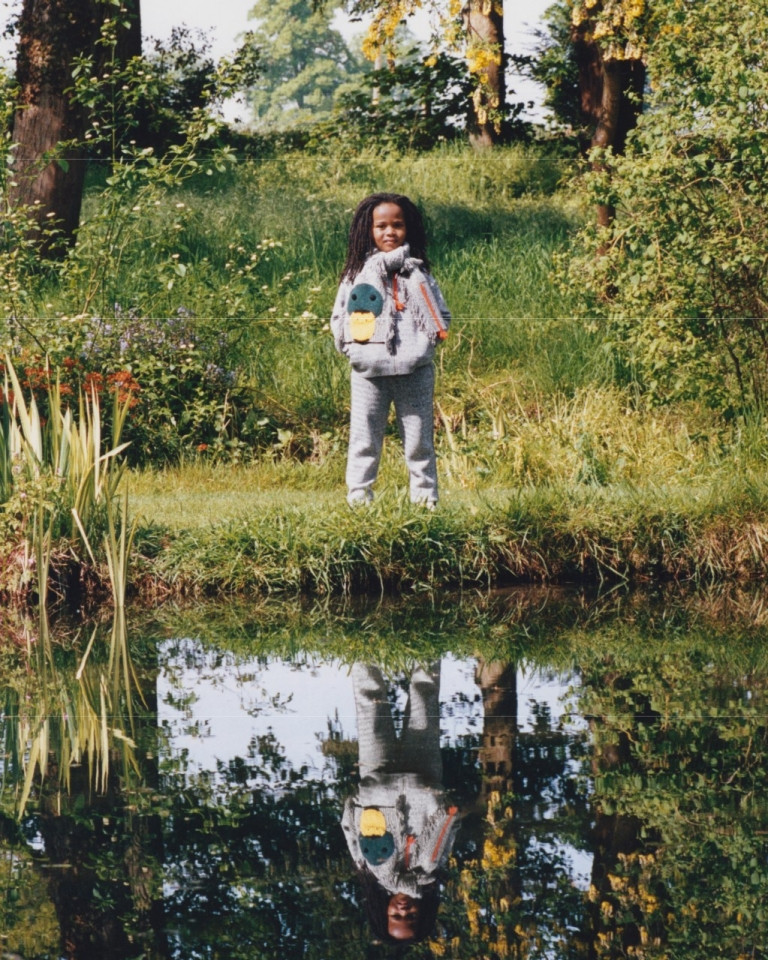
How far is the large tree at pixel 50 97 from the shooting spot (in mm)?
11234

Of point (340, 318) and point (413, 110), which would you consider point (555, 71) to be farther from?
point (340, 318)

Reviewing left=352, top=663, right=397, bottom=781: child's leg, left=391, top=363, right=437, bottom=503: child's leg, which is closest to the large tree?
left=391, top=363, right=437, bottom=503: child's leg

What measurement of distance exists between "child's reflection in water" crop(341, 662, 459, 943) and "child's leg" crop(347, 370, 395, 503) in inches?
92.8

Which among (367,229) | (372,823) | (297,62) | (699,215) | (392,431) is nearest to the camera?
(372,823)

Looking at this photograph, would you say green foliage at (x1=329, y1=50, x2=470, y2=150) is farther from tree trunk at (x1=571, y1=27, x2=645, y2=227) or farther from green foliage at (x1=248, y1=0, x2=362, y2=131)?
green foliage at (x1=248, y1=0, x2=362, y2=131)

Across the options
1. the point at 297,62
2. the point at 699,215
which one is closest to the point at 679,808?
the point at 699,215

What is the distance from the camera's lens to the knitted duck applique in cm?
674

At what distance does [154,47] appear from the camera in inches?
730

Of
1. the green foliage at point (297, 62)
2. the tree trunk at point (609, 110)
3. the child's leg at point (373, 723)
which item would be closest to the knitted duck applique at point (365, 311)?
the child's leg at point (373, 723)

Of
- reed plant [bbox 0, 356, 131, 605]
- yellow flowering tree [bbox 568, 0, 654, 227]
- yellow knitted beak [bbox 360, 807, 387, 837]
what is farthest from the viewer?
yellow flowering tree [bbox 568, 0, 654, 227]

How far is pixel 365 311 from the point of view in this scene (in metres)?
6.76

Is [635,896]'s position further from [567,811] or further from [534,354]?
[534,354]

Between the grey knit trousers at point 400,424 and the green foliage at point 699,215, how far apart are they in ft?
6.11

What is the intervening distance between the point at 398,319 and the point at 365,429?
595mm
